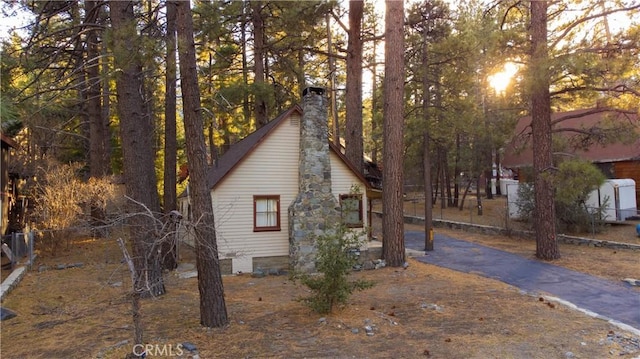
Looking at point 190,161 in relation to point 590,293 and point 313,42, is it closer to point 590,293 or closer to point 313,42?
point 590,293

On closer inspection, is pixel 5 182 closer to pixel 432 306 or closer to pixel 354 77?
pixel 354 77

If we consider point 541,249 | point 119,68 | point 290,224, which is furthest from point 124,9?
point 541,249

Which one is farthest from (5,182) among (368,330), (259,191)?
(368,330)

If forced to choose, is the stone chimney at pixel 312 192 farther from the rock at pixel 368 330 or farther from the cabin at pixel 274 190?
the rock at pixel 368 330

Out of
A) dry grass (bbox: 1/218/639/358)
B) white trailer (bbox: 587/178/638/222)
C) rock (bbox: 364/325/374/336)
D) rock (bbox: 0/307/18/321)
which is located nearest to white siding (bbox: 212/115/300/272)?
dry grass (bbox: 1/218/639/358)

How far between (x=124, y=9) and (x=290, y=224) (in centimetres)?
676

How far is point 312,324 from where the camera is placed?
6355 mm

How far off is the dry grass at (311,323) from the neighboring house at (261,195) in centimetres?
226

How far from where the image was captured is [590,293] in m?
8.88

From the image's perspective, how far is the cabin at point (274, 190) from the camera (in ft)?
38.9

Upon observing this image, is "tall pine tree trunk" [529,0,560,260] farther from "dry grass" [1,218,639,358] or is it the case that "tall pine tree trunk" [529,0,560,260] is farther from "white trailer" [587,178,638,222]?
"white trailer" [587,178,638,222]

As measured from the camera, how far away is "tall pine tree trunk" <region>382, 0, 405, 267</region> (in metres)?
11.7

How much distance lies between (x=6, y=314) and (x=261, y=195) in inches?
264

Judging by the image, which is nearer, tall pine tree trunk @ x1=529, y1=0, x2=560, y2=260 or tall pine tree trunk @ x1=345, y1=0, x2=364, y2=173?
tall pine tree trunk @ x1=529, y1=0, x2=560, y2=260
